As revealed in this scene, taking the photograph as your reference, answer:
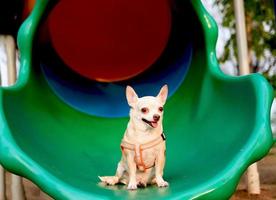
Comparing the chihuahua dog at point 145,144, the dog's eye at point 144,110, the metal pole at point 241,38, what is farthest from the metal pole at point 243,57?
the dog's eye at point 144,110

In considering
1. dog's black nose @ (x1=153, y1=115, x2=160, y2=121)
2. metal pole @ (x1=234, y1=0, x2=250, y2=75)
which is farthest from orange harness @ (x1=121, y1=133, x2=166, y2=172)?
metal pole @ (x1=234, y1=0, x2=250, y2=75)

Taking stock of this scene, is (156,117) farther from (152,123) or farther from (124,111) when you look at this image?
(124,111)

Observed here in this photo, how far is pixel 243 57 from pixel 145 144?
2444 millimetres

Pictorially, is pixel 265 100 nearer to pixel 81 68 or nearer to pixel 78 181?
pixel 78 181

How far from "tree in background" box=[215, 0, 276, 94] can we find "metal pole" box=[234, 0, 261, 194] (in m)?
4.37

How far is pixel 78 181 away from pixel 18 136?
376 millimetres

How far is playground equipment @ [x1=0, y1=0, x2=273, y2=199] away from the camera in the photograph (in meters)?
2.52

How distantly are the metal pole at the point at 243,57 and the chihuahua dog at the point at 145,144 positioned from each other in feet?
7.34

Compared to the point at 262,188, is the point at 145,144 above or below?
above

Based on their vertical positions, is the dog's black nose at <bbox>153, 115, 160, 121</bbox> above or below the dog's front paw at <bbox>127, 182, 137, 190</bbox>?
above

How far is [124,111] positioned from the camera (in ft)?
12.8

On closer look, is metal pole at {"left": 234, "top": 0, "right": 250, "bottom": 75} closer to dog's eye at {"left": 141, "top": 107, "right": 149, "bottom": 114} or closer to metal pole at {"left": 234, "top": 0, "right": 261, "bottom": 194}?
metal pole at {"left": 234, "top": 0, "right": 261, "bottom": 194}

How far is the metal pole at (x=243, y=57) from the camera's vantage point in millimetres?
4812

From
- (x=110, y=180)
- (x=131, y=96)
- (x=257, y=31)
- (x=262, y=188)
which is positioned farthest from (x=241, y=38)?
(x=257, y=31)
